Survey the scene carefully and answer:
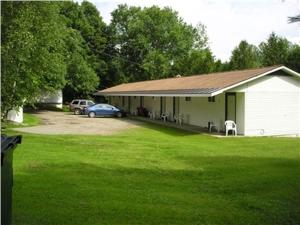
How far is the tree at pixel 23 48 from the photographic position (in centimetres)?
2081

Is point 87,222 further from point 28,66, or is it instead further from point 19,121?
point 19,121

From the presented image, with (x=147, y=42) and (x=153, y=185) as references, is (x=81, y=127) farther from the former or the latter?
(x=147, y=42)

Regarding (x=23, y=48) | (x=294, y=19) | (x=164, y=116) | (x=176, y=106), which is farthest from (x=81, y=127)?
(x=294, y=19)

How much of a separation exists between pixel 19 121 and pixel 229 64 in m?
33.3

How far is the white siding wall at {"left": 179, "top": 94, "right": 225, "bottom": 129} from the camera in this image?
25.2 meters

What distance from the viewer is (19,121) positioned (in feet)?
99.8

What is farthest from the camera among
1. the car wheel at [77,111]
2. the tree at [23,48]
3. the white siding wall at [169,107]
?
the car wheel at [77,111]

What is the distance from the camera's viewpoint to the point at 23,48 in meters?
20.8

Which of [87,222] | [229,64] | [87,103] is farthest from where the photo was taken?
[229,64]

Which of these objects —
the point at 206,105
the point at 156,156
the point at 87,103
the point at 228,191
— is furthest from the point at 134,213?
the point at 87,103

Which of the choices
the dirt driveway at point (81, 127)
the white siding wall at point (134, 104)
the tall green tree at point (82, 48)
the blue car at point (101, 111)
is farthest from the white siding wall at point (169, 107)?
the tall green tree at point (82, 48)

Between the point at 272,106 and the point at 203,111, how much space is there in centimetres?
448

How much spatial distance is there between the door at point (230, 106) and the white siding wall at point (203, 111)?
25cm

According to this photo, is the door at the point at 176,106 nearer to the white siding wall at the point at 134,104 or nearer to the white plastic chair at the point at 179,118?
the white plastic chair at the point at 179,118
